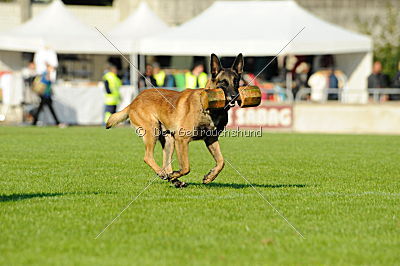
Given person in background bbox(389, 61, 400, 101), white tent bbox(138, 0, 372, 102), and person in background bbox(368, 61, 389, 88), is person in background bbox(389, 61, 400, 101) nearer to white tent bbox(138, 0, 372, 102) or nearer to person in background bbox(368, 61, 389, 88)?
person in background bbox(368, 61, 389, 88)

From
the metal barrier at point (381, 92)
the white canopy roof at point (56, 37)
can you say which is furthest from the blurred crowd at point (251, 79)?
the white canopy roof at point (56, 37)

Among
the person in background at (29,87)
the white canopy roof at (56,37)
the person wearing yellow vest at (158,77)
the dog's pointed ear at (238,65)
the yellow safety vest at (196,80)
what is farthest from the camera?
the white canopy roof at (56,37)

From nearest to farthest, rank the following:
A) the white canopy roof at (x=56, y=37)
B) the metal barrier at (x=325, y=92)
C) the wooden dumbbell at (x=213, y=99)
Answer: the wooden dumbbell at (x=213, y=99) → the metal barrier at (x=325, y=92) → the white canopy roof at (x=56, y=37)

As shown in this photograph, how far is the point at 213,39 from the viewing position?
90.8 ft

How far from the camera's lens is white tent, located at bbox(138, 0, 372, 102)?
27328 millimetres

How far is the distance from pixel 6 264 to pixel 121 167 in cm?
710

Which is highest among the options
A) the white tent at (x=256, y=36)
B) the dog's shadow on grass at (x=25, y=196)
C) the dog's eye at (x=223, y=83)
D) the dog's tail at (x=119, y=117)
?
the white tent at (x=256, y=36)

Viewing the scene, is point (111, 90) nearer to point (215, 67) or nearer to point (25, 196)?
point (215, 67)

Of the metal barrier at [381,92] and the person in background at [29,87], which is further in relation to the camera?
the person in background at [29,87]

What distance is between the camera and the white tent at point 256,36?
89.7 ft

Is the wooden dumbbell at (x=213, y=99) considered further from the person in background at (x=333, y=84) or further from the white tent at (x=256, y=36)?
the person in background at (x=333, y=84)

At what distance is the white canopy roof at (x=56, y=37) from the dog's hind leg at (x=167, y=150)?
64.3ft

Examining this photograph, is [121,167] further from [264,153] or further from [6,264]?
[6,264]

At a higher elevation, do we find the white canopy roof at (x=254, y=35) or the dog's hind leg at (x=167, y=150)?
the white canopy roof at (x=254, y=35)
